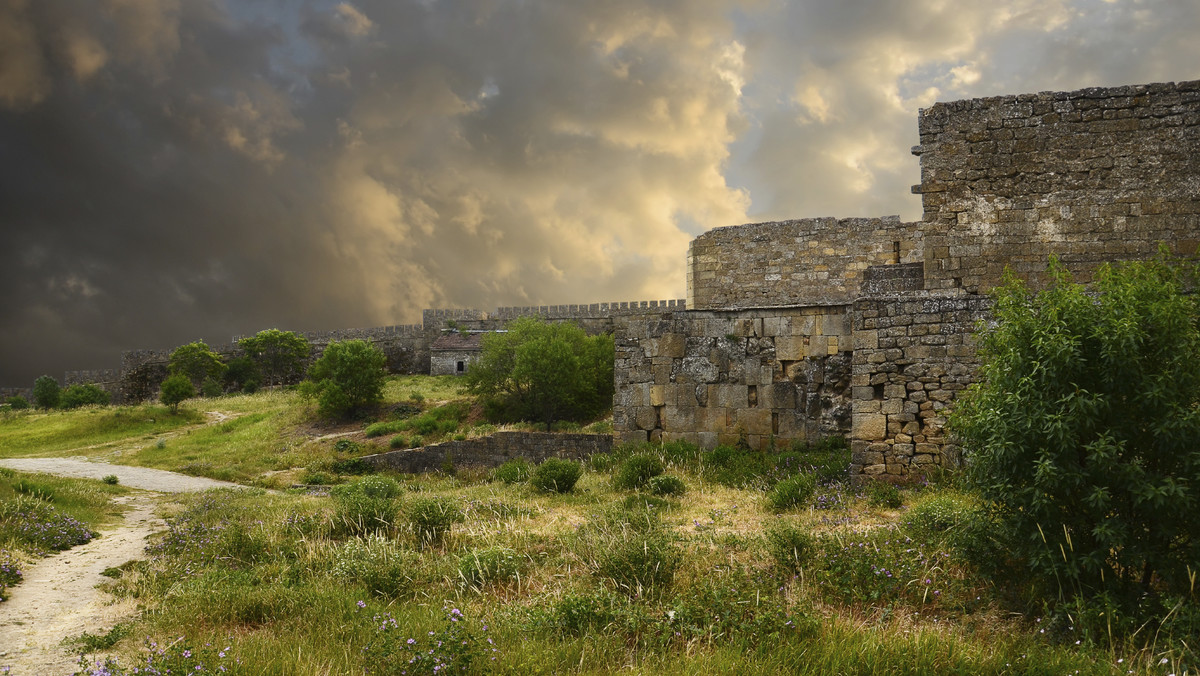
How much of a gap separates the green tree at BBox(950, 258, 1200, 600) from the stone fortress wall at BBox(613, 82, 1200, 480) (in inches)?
151

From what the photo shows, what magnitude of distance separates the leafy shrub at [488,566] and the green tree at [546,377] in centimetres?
1843

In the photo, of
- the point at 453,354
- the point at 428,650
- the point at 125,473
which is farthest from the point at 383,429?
the point at 428,650

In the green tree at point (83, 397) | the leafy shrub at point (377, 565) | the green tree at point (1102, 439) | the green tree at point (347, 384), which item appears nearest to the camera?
the green tree at point (1102, 439)

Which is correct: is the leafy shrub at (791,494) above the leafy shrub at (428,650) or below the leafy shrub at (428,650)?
above

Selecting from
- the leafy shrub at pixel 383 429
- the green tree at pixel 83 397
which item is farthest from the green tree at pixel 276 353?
the leafy shrub at pixel 383 429

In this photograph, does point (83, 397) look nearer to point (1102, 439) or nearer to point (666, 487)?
point (666, 487)

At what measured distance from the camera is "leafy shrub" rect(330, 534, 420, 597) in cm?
591

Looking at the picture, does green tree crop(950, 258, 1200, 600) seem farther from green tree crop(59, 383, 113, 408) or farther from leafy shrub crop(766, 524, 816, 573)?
green tree crop(59, 383, 113, 408)

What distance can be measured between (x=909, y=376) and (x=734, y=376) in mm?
3494

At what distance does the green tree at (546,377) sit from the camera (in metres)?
25.8

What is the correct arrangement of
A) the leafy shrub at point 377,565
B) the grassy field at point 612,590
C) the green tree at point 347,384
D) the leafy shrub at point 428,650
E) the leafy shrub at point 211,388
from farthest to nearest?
the leafy shrub at point 211,388 → the green tree at point 347,384 → the leafy shrub at point 377,565 → the grassy field at point 612,590 → the leafy shrub at point 428,650

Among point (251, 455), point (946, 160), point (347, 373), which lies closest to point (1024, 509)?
point (946, 160)

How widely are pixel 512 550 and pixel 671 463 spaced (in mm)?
5071

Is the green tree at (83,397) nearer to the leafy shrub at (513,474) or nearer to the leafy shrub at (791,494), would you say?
the leafy shrub at (513,474)
